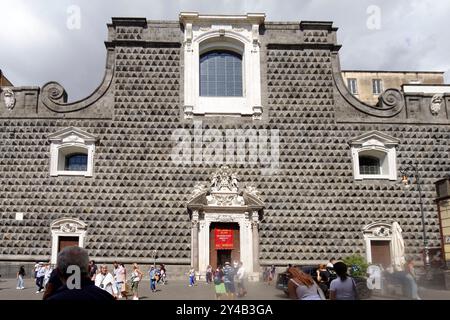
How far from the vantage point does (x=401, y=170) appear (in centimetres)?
2325

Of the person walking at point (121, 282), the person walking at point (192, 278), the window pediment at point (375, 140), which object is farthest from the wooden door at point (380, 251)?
the person walking at point (121, 282)

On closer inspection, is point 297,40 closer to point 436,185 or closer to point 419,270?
point 436,185

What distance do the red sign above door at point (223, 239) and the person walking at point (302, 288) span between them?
17035 millimetres

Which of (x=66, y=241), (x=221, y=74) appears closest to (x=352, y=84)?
(x=221, y=74)

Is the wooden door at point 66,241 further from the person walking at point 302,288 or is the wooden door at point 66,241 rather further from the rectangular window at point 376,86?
the rectangular window at point 376,86

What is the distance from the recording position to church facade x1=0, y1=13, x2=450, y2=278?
21.8m

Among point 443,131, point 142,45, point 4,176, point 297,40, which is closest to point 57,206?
point 4,176

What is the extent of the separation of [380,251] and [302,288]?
19016 millimetres

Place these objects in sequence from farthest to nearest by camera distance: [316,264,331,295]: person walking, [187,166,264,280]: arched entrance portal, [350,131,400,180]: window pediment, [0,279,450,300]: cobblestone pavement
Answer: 1. [350,131,400,180]: window pediment
2. [187,166,264,280]: arched entrance portal
3. [0,279,450,300]: cobblestone pavement
4. [316,264,331,295]: person walking

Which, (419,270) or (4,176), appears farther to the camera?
(4,176)

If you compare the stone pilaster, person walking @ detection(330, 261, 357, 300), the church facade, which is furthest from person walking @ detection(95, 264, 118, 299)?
person walking @ detection(330, 261, 357, 300)

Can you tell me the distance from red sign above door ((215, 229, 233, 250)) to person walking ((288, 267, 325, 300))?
17035mm

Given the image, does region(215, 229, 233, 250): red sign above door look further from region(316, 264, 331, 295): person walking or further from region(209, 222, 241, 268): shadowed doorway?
region(316, 264, 331, 295): person walking

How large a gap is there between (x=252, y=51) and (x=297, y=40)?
253 cm
